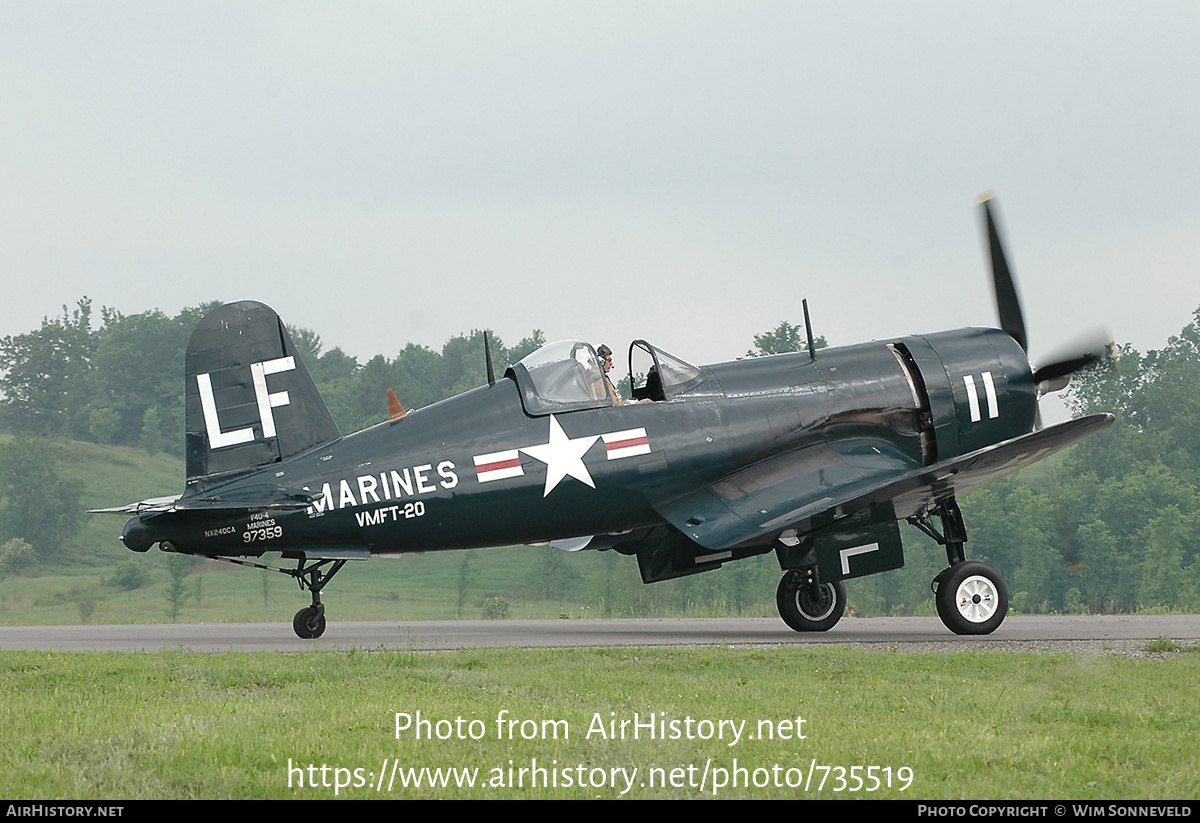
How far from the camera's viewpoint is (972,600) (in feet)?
42.9

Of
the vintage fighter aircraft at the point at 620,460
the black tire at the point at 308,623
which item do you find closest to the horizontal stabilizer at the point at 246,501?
the vintage fighter aircraft at the point at 620,460

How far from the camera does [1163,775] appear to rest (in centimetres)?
523

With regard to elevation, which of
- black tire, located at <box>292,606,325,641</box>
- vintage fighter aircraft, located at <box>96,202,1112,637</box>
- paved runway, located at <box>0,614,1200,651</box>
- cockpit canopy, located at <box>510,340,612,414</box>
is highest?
cockpit canopy, located at <box>510,340,612,414</box>

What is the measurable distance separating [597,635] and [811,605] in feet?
9.26

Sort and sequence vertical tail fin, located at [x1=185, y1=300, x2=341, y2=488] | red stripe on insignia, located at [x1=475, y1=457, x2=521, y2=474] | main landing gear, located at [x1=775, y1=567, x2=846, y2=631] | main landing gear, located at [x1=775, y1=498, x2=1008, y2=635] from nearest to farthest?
red stripe on insignia, located at [x1=475, y1=457, x2=521, y2=474] < vertical tail fin, located at [x1=185, y1=300, x2=341, y2=488] < main landing gear, located at [x1=775, y1=498, x2=1008, y2=635] < main landing gear, located at [x1=775, y1=567, x2=846, y2=631]

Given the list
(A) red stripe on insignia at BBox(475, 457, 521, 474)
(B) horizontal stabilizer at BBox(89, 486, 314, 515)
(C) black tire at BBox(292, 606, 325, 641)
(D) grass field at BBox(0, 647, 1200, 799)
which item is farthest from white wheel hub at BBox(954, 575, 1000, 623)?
(C) black tire at BBox(292, 606, 325, 641)

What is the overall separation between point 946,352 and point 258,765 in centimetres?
1089

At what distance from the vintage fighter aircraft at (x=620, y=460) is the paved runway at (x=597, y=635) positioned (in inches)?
30.1

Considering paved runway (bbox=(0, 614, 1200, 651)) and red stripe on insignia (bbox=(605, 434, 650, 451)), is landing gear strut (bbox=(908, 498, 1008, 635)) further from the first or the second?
red stripe on insignia (bbox=(605, 434, 650, 451))

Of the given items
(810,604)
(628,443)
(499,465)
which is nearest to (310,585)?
(499,465)

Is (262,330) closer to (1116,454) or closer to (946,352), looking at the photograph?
(946,352)

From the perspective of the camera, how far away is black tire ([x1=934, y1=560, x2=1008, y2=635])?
42.7 feet

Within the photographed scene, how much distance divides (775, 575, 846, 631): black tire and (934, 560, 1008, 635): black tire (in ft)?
5.74

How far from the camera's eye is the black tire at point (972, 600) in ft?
42.7
